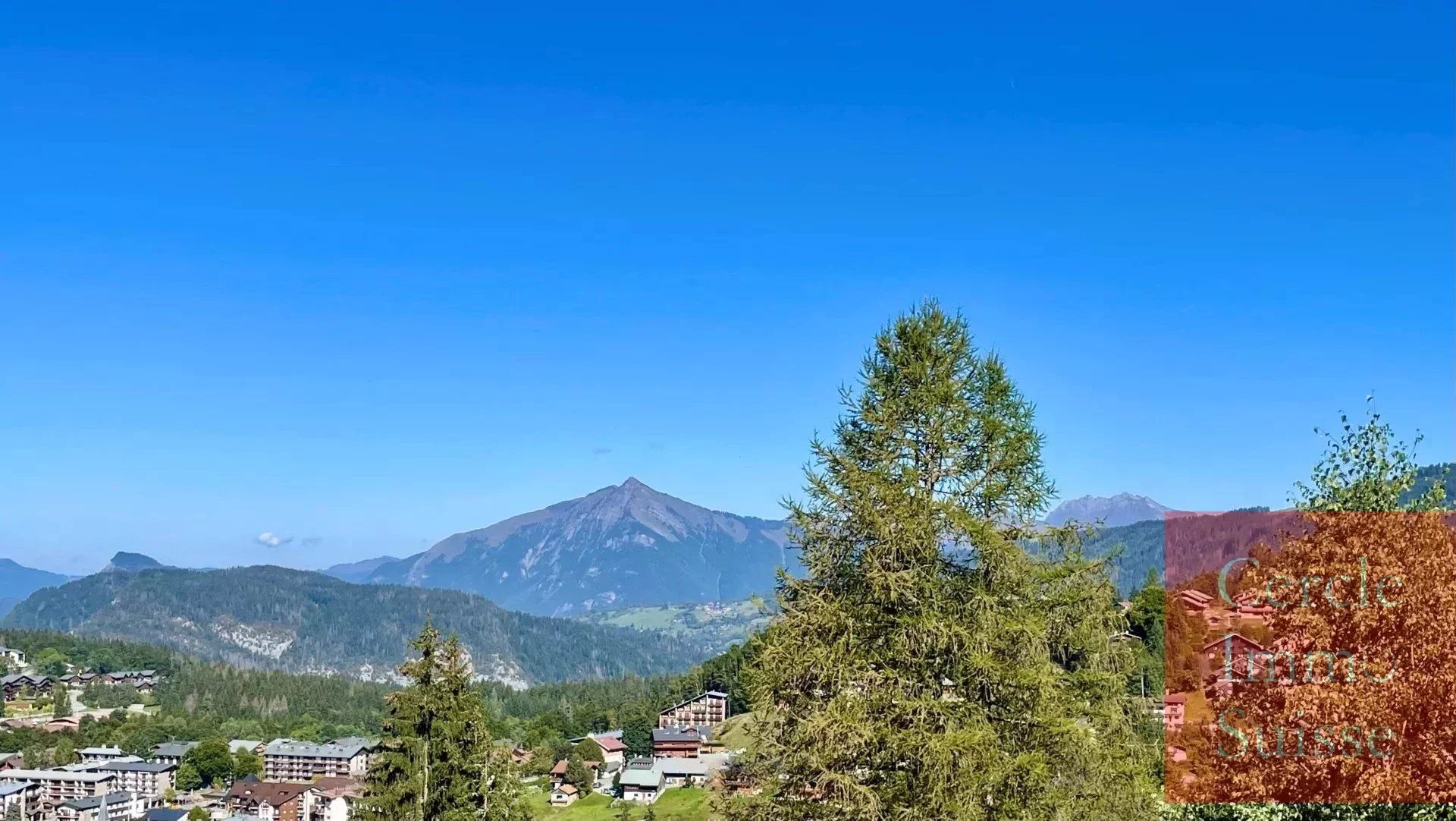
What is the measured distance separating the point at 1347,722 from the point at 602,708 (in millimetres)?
159111

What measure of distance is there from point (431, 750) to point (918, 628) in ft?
54.2

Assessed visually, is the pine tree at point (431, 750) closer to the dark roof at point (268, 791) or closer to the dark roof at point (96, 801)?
the dark roof at point (268, 791)

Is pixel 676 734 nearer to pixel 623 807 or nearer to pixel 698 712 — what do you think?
pixel 698 712

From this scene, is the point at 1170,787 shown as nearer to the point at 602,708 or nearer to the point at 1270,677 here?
the point at 1270,677

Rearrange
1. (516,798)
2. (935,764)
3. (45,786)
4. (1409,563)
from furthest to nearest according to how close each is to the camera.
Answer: (45,786)
(516,798)
(1409,563)
(935,764)

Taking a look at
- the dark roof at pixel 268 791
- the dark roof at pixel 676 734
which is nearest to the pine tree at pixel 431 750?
the dark roof at pixel 676 734

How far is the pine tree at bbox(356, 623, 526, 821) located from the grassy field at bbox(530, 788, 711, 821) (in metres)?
49.5

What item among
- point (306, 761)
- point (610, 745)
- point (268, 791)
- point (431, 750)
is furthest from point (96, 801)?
point (431, 750)

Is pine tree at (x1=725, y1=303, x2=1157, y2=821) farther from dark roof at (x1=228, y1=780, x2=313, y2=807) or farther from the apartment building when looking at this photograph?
the apartment building

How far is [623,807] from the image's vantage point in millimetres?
86125

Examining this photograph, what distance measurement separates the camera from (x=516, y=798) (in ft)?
92.6

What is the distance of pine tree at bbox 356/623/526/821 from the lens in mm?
24359

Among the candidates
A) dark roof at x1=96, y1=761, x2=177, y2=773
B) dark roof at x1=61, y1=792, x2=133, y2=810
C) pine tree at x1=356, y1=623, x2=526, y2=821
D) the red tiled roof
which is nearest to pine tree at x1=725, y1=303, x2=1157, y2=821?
pine tree at x1=356, y1=623, x2=526, y2=821

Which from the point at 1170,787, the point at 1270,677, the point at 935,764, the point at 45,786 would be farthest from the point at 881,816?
the point at 45,786
